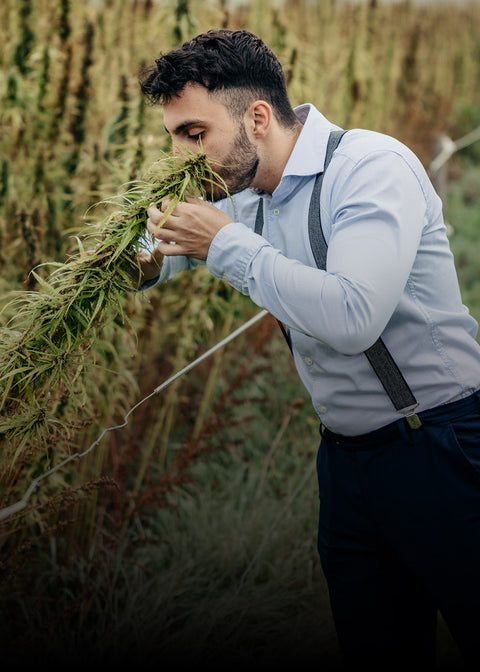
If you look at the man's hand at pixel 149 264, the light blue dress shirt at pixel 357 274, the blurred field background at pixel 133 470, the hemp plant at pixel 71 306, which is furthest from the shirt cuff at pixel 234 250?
the blurred field background at pixel 133 470

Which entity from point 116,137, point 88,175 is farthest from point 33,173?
point 116,137

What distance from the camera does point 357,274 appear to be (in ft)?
4.20

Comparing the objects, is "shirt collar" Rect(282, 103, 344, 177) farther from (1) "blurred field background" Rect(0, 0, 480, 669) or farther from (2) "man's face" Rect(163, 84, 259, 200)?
(1) "blurred field background" Rect(0, 0, 480, 669)

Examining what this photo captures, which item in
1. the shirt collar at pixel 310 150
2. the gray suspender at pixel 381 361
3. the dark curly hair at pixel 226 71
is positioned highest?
the dark curly hair at pixel 226 71

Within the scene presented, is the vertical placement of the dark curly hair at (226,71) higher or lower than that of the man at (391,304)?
higher

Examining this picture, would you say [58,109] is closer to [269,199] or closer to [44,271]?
[44,271]

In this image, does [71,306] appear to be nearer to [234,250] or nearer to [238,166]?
[234,250]

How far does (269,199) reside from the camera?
176 cm

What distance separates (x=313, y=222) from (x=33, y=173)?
71.9 inches

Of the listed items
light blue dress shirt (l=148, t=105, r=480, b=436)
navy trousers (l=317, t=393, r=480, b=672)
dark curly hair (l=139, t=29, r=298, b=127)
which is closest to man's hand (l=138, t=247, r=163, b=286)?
light blue dress shirt (l=148, t=105, r=480, b=436)

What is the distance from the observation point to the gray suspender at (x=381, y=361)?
1562 millimetres

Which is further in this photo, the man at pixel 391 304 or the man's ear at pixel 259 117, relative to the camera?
the man's ear at pixel 259 117

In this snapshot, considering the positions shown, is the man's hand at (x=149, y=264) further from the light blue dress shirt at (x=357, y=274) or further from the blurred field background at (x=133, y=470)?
the blurred field background at (x=133, y=470)

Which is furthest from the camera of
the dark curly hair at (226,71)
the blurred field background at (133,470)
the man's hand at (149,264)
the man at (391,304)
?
the blurred field background at (133,470)
